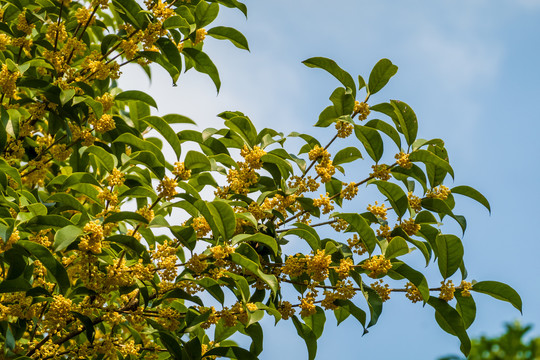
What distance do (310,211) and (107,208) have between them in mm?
1123

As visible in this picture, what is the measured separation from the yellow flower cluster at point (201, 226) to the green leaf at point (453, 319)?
132cm

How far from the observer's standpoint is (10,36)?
3924mm

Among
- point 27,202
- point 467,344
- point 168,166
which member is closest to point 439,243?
point 467,344

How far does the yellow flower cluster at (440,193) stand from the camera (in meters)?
3.62

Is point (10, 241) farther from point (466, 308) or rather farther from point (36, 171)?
point (466, 308)

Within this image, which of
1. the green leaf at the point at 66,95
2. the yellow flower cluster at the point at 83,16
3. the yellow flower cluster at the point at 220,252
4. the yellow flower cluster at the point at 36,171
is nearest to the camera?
the yellow flower cluster at the point at 220,252

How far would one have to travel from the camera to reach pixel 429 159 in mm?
3506

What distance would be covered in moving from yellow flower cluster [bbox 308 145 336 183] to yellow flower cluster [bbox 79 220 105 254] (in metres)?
1.25

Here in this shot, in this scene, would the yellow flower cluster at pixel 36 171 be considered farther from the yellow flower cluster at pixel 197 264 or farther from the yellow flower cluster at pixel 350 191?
the yellow flower cluster at pixel 350 191

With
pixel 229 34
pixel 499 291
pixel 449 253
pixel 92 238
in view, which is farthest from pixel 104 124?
pixel 499 291

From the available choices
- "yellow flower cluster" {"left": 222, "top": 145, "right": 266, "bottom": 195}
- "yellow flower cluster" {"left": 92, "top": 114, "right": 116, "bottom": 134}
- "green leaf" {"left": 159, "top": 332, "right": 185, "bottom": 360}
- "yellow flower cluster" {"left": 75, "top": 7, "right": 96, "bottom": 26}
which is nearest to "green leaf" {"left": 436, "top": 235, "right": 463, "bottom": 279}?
"yellow flower cluster" {"left": 222, "top": 145, "right": 266, "bottom": 195}

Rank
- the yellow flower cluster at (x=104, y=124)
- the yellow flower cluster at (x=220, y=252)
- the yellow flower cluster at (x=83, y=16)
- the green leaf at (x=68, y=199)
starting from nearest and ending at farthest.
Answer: the yellow flower cluster at (x=220, y=252) → the green leaf at (x=68, y=199) → the yellow flower cluster at (x=104, y=124) → the yellow flower cluster at (x=83, y=16)

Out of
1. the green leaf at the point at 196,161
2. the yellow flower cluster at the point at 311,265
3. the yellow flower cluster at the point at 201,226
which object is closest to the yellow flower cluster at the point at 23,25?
the green leaf at the point at 196,161

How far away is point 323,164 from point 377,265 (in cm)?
68
